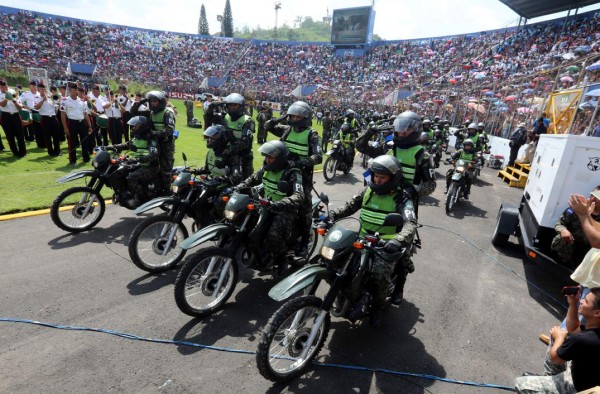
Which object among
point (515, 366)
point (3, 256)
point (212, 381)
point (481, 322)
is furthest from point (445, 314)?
point (3, 256)

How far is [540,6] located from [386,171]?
126 ft

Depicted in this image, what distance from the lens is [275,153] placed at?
4734 millimetres

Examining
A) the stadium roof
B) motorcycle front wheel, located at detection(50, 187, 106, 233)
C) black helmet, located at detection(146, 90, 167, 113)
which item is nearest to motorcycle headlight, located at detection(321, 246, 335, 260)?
motorcycle front wheel, located at detection(50, 187, 106, 233)

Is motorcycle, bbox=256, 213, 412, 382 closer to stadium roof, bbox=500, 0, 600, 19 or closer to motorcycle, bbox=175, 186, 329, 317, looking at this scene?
motorcycle, bbox=175, 186, 329, 317

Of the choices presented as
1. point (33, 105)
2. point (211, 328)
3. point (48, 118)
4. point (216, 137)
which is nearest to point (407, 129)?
point (216, 137)

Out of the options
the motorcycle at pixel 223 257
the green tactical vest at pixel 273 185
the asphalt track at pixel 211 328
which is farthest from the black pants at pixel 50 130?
the motorcycle at pixel 223 257

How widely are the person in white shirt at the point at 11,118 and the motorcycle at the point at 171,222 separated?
791 centimetres

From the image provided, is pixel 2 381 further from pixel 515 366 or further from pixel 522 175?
pixel 522 175

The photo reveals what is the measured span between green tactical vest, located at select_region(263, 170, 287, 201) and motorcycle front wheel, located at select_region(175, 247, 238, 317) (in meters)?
1.26

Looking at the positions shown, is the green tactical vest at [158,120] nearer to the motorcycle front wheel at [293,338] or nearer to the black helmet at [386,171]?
the black helmet at [386,171]

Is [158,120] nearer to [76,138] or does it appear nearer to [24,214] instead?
[24,214]

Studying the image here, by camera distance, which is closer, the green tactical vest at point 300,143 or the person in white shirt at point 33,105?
the green tactical vest at point 300,143

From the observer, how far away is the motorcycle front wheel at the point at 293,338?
295 centimetres

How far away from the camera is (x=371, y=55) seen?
52.5 m
